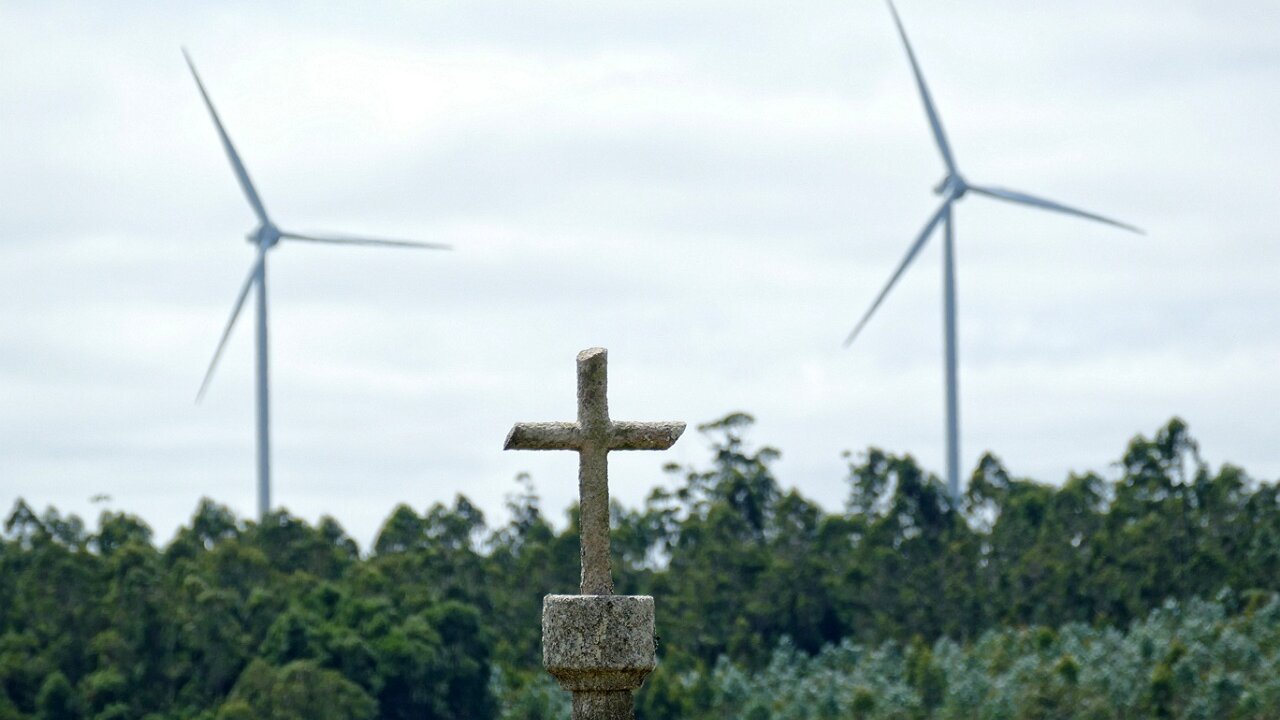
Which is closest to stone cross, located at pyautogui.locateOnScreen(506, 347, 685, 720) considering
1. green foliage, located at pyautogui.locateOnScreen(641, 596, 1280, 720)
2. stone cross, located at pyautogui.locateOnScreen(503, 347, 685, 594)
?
stone cross, located at pyautogui.locateOnScreen(503, 347, 685, 594)

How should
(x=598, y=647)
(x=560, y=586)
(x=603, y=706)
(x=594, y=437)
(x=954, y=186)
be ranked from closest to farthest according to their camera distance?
1. (x=598, y=647)
2. (x=603, y=706)
3. (x=594, y=437)
4. (x=954, y=186)
5. (x=560, y=586)

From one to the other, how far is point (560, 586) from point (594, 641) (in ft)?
263

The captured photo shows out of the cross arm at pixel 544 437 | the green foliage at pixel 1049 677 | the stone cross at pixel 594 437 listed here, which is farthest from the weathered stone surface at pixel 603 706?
the green foliage at pixel 1049 677

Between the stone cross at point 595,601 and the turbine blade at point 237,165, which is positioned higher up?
the turbine blade at point 237,165

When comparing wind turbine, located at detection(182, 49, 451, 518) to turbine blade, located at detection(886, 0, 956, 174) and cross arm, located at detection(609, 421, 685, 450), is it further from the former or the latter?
cross arm, located at detection(609, 421, 685, 450)

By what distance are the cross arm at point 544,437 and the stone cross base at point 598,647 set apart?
1.13 m

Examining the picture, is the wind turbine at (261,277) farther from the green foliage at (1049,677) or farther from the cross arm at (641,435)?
the cross arm at (641,435)

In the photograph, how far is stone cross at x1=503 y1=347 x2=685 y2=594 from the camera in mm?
16578

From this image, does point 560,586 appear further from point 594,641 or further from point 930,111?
point 594,641

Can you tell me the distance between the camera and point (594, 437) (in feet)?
55.0

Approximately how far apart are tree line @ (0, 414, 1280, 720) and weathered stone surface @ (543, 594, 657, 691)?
181ft

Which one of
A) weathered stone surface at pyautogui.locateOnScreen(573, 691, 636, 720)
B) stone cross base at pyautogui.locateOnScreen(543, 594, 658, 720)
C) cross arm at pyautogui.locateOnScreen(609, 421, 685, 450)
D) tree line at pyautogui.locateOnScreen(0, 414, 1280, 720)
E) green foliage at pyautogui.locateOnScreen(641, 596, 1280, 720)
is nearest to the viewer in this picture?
stone cross base at pyautogui.locateOnScreen(543, 594, 658, 720)

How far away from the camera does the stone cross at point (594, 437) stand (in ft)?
54.4

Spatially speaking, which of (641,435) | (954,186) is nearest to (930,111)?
(954,186)
